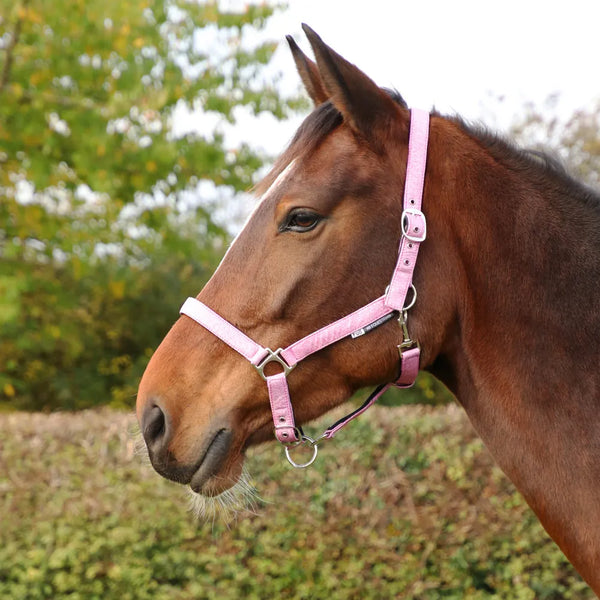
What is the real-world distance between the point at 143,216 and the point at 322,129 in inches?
242

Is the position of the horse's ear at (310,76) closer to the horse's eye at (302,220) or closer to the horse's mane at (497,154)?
the horse's mane at (497,154)

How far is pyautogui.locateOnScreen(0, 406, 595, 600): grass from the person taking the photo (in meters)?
3.97

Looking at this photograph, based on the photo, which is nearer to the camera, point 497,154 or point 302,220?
point 302,220

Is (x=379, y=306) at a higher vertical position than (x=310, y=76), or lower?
lower

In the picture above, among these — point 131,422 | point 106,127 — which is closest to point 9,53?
point 106,127

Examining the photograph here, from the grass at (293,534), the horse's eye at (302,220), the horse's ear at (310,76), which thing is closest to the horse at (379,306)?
the horse's eye at (302,220)

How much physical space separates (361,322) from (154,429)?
709 millimetres

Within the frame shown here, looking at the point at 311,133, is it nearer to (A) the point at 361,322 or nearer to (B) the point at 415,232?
(B) the point at 415,232

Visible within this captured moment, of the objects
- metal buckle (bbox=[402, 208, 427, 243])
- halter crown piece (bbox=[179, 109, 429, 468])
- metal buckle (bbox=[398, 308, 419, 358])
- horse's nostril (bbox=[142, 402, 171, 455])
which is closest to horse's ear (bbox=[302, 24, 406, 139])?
halter crown piece (bbox=[179, 109, 429, 468])

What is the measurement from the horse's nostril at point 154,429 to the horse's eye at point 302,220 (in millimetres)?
685

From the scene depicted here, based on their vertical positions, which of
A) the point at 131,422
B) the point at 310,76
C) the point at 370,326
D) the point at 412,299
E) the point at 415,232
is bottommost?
the point at 131,422

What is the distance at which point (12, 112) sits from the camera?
683 centimetres

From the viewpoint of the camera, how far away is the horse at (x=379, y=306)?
1.91 metres

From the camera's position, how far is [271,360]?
1.96 meters
